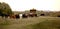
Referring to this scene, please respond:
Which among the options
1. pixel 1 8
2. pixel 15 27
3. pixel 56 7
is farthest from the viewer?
pixel 56 7

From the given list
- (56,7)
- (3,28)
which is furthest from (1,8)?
(56,7)

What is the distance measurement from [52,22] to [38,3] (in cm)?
140

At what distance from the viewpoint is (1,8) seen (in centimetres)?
205

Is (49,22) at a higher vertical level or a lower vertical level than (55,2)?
lower

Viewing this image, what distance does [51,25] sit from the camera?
1.48 m

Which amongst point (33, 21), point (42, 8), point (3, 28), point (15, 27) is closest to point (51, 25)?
point (33, 21)

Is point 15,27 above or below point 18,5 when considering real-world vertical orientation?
below

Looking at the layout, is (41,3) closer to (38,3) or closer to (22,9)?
(38,3)

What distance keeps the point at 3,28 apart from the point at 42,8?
152 cm

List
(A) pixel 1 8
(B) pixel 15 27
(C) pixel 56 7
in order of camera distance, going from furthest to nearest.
Result: 1. (C) pixel 56 7
2. (A) pixel 1 8
3. (B) pixel 15 27

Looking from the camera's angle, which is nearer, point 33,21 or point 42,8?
point 33,21

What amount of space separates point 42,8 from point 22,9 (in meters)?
0.42

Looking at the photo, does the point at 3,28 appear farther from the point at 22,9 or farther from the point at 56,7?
the point at 56,7

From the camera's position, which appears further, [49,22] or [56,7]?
[56,7]
